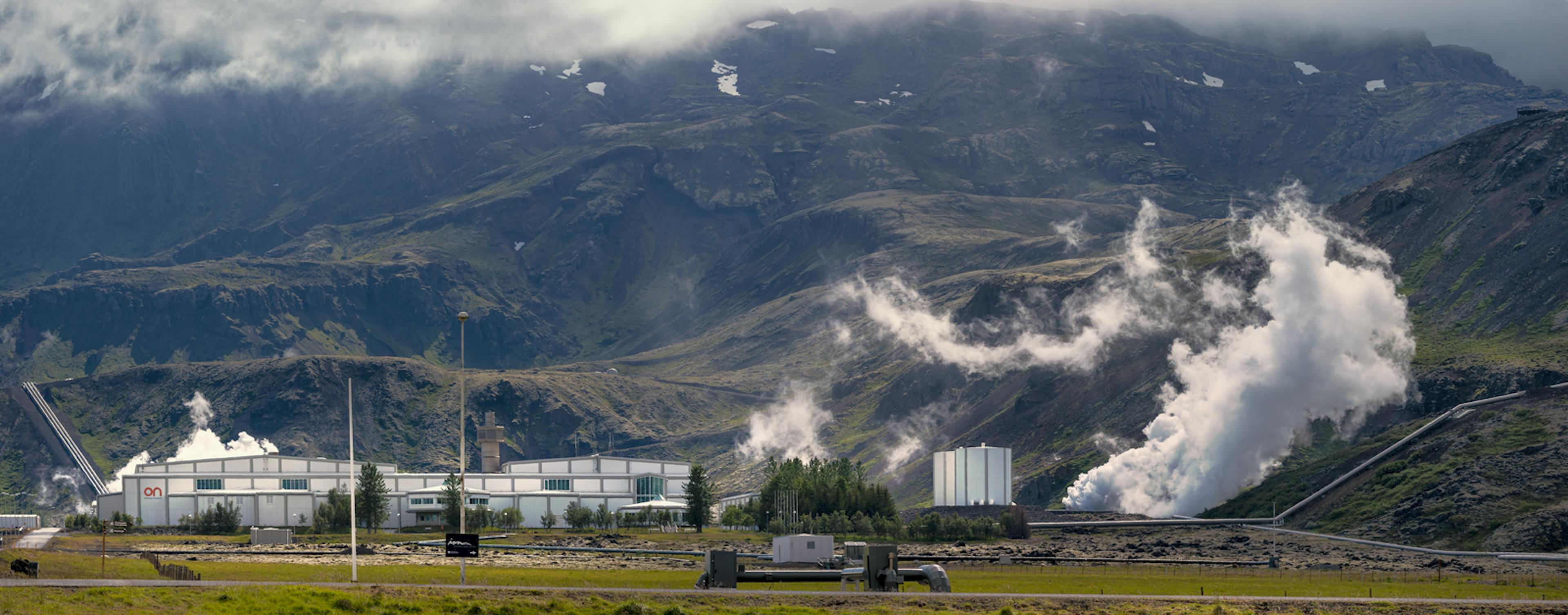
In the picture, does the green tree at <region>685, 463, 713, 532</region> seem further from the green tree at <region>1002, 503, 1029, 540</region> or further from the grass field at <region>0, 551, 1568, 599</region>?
the grass field at <region>0, 551, 1568, 599</region>

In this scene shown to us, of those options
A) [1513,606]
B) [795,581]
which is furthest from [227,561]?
[1513,606]

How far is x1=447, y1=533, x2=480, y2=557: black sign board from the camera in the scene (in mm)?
79125

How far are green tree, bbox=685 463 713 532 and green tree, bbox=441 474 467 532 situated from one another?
26.8m

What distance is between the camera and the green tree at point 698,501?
613 ft

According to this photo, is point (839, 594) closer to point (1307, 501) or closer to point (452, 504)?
point (452, 504)

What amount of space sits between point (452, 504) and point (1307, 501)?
98465mm

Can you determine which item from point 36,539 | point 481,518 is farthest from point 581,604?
point 481,518

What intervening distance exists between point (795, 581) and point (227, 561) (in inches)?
1850

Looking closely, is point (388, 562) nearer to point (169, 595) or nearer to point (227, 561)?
point (227, 561)

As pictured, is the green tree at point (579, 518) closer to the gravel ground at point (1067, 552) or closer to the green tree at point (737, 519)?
the green tree at point (737, 519)

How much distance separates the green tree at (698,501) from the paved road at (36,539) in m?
68.1

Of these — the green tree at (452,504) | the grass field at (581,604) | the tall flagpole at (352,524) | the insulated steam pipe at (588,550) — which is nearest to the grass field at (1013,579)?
the tall flagpole at (352,524)

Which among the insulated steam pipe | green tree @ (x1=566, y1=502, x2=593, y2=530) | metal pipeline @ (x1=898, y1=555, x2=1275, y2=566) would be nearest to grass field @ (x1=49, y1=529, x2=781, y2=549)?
the insulated steam pipe

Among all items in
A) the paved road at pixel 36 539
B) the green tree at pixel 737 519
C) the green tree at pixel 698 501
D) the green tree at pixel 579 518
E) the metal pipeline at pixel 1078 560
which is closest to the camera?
the paved road at pixel 36 539
